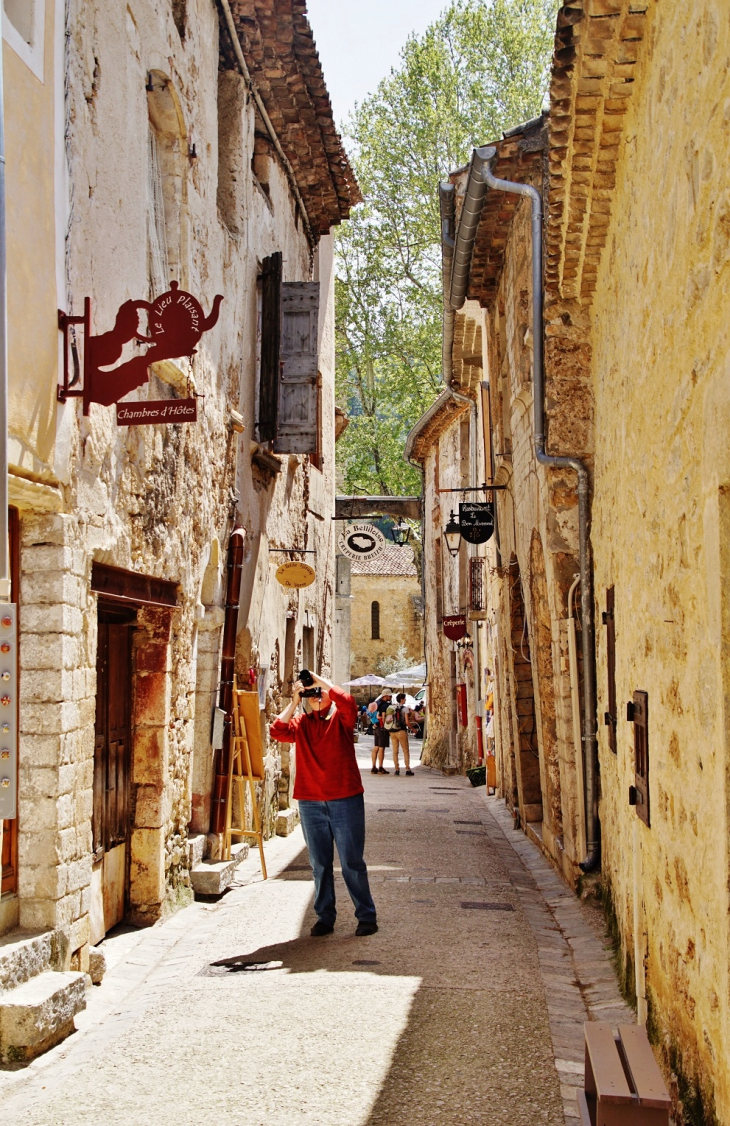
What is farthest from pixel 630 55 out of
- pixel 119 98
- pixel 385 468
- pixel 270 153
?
pixel 385 468

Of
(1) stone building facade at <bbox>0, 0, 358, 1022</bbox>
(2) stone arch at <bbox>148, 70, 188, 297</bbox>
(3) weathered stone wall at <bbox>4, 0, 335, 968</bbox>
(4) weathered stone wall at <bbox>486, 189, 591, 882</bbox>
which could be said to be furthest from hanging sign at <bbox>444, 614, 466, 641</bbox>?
(2) stone arch at <bbox>148, 70, 188, 297</bbox>

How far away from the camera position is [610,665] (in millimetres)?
7164

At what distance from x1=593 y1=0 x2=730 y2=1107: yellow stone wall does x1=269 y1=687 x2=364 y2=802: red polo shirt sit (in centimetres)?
173

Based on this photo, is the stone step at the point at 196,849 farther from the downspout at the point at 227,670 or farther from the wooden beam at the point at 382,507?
the wooden beam at the point at 382,507

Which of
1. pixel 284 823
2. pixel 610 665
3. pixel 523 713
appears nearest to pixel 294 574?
pixel 284 823

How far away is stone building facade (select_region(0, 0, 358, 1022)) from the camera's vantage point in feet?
18.0

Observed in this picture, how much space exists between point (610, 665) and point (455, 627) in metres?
14.8

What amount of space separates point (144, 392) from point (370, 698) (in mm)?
37480

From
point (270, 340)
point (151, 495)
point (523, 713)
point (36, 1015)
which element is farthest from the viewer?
point (523, 713)

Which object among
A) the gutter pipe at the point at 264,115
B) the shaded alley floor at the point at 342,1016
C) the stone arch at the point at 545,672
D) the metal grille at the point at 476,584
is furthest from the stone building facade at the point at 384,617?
the shaded alley floor at the point at 342,1016

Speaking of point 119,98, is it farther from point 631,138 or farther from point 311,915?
point 311,915

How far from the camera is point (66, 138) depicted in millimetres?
5828

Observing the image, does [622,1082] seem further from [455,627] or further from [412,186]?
[412,186]

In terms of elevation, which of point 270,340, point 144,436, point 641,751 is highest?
point 270,340
